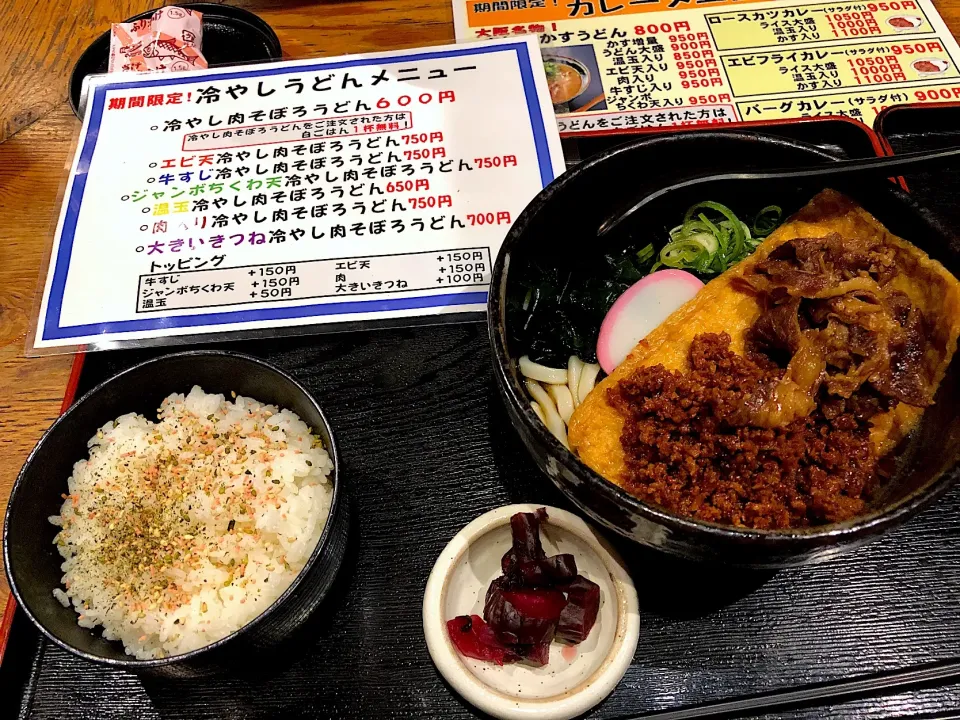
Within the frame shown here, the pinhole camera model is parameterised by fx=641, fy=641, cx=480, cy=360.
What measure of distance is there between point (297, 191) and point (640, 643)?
1.69m

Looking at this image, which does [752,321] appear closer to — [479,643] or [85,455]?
[479,643]

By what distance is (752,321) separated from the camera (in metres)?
1.53

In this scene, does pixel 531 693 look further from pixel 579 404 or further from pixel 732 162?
pixel 732 162

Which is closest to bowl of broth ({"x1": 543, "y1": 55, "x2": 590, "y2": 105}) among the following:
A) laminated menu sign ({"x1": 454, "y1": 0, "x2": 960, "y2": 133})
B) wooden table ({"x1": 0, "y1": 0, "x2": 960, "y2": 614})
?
laminated menu sign ({"x1": 454, "y1": 0, "x2": 960, "y2": 133})

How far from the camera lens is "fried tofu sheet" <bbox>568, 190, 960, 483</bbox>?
143cm

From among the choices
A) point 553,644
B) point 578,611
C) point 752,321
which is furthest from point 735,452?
point 553,644

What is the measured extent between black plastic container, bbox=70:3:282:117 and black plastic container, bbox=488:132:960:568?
5.18 feet

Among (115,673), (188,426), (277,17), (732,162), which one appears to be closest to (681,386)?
(732,162)

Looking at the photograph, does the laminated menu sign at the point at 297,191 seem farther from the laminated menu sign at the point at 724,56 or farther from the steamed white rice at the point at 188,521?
the steamed white rice at the point at 188,521

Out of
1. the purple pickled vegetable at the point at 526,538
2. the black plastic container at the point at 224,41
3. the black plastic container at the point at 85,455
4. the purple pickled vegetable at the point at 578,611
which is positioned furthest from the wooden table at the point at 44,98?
the purple pickled vegetable at the point at 578,611

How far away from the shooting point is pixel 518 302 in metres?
1.71

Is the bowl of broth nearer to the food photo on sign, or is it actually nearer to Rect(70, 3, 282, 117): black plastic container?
the food photo on sign

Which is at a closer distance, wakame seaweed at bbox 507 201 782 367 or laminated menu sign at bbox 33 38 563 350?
wakame seaweed at bbox 507 201 782 367

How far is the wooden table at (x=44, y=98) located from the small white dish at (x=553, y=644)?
132 cm
